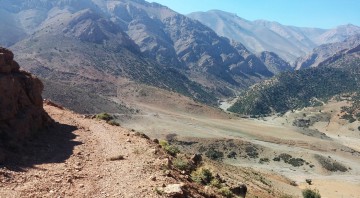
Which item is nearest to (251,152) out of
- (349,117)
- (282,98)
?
(349,117)

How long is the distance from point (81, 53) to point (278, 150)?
126 m

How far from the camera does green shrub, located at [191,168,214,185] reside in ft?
72.3

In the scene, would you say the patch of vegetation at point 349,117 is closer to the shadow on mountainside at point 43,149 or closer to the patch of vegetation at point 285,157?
the patch of vegetation at point 285,157

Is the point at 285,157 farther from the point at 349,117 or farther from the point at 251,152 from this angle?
the point at 349,117

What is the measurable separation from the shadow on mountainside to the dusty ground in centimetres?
2818

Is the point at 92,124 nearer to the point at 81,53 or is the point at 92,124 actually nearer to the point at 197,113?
the point at 197,113

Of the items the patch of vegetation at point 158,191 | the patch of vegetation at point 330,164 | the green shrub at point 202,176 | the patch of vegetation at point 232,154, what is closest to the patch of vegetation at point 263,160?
the patch of vegetation at point 232,154

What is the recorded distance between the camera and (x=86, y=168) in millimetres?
20828

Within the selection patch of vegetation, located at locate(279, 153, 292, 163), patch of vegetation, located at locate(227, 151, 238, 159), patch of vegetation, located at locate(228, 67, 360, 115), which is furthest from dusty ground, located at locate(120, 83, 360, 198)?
patch of vegetation, located at locate(228, 67, 360, 115)

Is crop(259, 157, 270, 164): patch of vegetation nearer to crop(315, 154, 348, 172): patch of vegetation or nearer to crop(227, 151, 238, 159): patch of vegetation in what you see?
crop(227, 151, 238, 159): patch of vegetation

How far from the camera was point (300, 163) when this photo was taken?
8781cm

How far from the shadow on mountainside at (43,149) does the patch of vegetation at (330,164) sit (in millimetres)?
68685

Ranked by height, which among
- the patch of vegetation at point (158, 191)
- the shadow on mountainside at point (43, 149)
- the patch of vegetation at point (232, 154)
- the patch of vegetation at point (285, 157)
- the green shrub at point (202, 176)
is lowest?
the patch of vegetation at point (232, 154)

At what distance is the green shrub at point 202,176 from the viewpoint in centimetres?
2205
